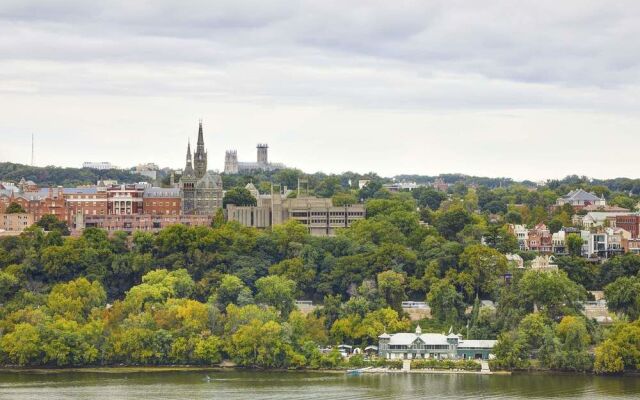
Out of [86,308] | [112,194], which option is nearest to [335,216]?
[112,194]

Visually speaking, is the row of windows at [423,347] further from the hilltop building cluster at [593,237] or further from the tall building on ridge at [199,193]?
the tall building on ridge at [199,193]

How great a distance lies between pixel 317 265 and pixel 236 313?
45.7ft

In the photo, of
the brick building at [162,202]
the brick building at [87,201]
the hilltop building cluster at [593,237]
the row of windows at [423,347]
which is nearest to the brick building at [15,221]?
the brick building at [87,201]

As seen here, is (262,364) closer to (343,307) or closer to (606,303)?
(343,307)

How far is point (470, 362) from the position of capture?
2815 inches

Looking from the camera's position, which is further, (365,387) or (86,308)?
(86,308)

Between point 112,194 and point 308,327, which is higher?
point 112,194

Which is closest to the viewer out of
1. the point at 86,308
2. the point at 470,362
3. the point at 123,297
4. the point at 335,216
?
the point at 470,362

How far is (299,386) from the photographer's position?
215ft

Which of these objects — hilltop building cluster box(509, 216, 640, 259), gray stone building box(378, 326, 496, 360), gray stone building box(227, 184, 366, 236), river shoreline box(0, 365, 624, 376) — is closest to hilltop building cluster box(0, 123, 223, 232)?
gray stone building box(227, 184, 366, 236)

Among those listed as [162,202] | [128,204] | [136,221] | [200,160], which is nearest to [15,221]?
[128,204]

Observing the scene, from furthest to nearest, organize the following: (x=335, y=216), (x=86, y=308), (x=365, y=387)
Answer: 1. (x=335, y=216)
2. (x=86, y=308)
3. (x=365, y=387)

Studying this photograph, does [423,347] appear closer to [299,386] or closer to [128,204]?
[299,386]

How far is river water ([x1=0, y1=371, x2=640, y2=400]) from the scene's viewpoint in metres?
63.0
